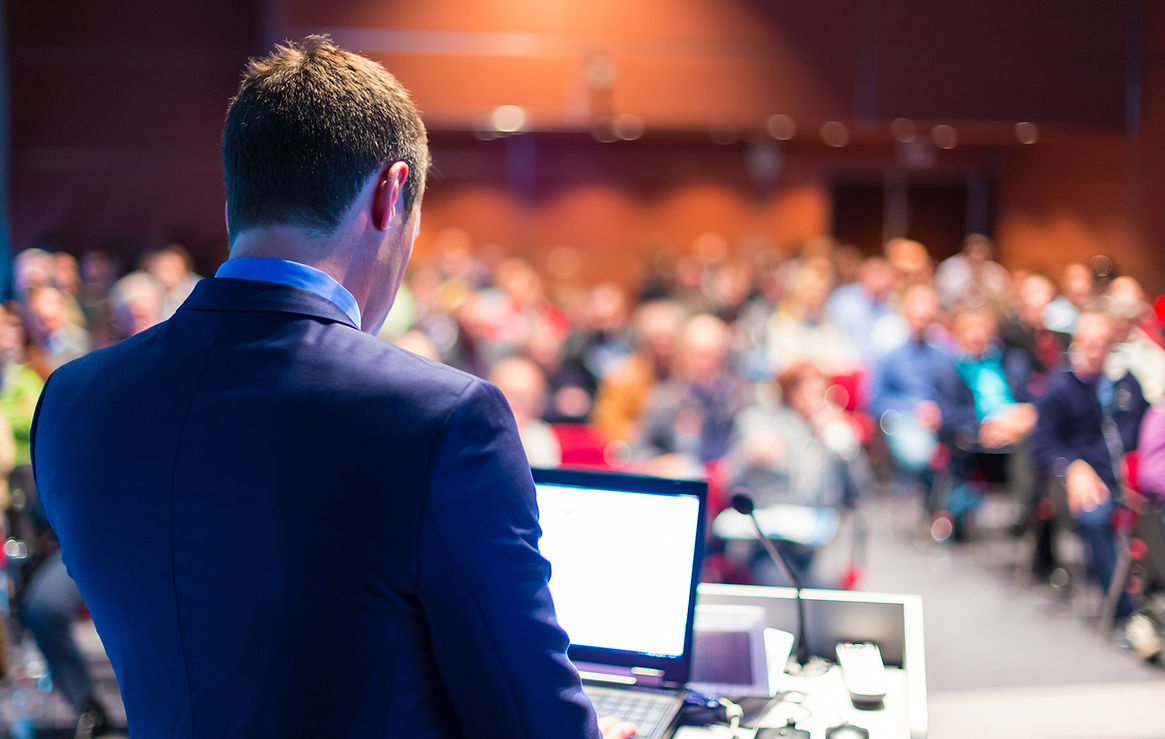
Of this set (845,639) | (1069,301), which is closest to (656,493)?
(845,639)

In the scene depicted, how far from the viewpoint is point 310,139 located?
0.94m

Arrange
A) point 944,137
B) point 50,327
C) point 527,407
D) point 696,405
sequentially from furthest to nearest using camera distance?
1. point 944,137
2. point 50,327
3. point 696,405
4. point 527,407

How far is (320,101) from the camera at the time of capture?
3.11 ft

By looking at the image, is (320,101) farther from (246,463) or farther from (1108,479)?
(1108,479)

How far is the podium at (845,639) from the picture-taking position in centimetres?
157

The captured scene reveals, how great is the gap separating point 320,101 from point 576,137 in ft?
32.8

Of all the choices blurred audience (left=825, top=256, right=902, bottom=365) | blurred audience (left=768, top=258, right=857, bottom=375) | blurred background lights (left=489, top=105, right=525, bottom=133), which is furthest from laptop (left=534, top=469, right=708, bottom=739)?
blurred background lights (left=489, top=105, right=525, bottom=133)

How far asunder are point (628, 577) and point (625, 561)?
2 cm

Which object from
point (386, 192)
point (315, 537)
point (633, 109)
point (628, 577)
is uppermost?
point (633, 109)

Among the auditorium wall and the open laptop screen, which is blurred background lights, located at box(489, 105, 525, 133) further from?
the open laptop screen

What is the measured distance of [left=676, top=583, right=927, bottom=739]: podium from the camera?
1.57 meters

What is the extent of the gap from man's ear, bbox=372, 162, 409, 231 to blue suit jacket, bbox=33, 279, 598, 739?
0.12m

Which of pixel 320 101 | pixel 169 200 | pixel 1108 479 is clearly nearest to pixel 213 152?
pixel 169 200

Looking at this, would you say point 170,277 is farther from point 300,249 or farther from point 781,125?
point 300,249
